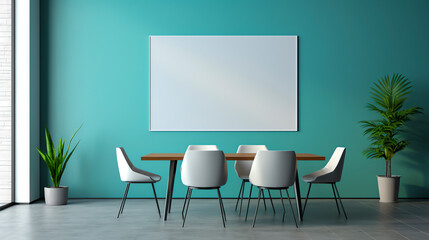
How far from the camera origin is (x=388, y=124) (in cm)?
561

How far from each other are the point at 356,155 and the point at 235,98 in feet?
6.61

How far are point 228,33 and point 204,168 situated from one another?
263 centimetres

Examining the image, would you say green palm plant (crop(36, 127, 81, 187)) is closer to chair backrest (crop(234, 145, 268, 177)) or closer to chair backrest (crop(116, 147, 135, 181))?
chair backrest (crop(116, 147, 135, 181))

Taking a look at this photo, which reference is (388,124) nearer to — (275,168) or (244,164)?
(244,164)

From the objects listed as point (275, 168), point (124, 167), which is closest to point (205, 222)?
point (275, 168)

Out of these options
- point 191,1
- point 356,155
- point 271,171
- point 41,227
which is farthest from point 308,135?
point 41,227

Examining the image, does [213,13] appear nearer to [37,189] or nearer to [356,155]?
[356,155]

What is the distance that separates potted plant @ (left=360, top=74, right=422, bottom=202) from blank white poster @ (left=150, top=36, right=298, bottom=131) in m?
1.15

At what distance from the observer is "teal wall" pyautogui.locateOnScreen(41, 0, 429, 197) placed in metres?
5.95

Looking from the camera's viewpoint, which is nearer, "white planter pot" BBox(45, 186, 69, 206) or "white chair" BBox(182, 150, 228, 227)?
"white chair" BBox(182, 150, 228, 227)

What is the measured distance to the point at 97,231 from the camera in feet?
12.7

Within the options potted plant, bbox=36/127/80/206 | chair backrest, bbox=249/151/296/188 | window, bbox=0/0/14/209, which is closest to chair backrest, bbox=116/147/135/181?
potted plant, bbox=36/127/80/206

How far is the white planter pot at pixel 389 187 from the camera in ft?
18.1

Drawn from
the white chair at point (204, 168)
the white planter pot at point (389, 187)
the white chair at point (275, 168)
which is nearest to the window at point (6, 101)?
the white chair at point (204, 168)
